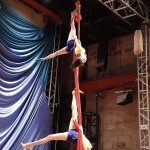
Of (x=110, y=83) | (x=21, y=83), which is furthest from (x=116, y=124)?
(x=21, y=83)

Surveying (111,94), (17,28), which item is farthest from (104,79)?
(17,28)

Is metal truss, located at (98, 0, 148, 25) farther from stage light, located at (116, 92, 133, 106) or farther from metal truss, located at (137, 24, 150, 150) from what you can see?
stage light, located at (116, 92, 133, 106)

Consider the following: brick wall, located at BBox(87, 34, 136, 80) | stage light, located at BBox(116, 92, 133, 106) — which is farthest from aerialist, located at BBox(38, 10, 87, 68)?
brick wall, located at BBox(87, 34, 136, 80)

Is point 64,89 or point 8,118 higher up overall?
point 64,89

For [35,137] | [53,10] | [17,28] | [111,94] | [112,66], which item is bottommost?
[35,137]

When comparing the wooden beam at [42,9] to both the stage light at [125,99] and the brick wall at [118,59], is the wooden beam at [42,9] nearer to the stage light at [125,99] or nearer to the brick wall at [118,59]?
the brick wall at [118,59]

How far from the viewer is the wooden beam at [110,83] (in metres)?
9.00

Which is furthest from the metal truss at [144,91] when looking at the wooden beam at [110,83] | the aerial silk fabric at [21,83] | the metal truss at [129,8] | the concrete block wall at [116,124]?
the aerial silk fabric at [21,83]

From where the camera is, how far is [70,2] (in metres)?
9.24

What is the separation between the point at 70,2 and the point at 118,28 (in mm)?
1612

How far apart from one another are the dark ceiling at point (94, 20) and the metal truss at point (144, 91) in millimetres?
911

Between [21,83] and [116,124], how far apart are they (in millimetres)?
2860

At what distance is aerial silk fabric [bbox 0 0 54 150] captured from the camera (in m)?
8.03

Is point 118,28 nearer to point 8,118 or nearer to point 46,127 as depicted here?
point 46,127
